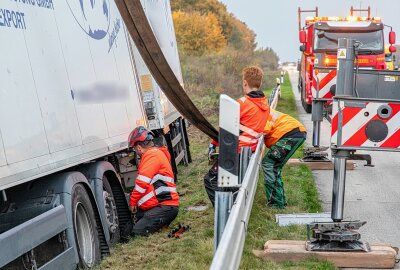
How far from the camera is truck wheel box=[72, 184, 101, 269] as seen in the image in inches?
258

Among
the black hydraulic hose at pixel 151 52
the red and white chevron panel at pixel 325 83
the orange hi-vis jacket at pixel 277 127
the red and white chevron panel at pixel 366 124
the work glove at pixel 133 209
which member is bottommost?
the work glove at pixel 133 209

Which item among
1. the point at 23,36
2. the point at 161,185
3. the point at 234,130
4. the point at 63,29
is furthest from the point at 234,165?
the point at 161,185

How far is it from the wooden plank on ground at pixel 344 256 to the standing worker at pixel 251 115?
1.81 m

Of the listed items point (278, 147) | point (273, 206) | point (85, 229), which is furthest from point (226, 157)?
point (273, 206)

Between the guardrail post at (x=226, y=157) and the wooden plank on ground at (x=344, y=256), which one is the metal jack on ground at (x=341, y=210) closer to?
the wooden plank on ground at (x=344, y=256)

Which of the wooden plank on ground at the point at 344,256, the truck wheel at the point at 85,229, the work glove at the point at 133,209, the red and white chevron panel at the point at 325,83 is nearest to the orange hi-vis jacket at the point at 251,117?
the work glove at the point at 133,209

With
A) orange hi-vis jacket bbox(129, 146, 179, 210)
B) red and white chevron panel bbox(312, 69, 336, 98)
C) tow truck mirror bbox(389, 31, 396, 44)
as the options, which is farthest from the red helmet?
tow truck mirror bbox(389, 31, 396, 44)

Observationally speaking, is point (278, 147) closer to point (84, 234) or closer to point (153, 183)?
point (153, 183)

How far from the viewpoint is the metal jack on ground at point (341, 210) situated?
6410 mm

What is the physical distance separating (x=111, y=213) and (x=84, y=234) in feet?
3.28

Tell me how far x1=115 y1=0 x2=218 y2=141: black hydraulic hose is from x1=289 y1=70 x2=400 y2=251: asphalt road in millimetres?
2331

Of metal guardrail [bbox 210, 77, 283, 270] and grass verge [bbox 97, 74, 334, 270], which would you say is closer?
metal guardrail [bbox 210, 77, 283, 270]

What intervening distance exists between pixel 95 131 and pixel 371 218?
3.39 m

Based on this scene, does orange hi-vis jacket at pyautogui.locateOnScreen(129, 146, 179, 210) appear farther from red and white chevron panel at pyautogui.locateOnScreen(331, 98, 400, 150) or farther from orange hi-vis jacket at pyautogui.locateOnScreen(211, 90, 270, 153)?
red and white chevron panel at pyautogui.locateOnScreen(331, 98, 400, 150)
